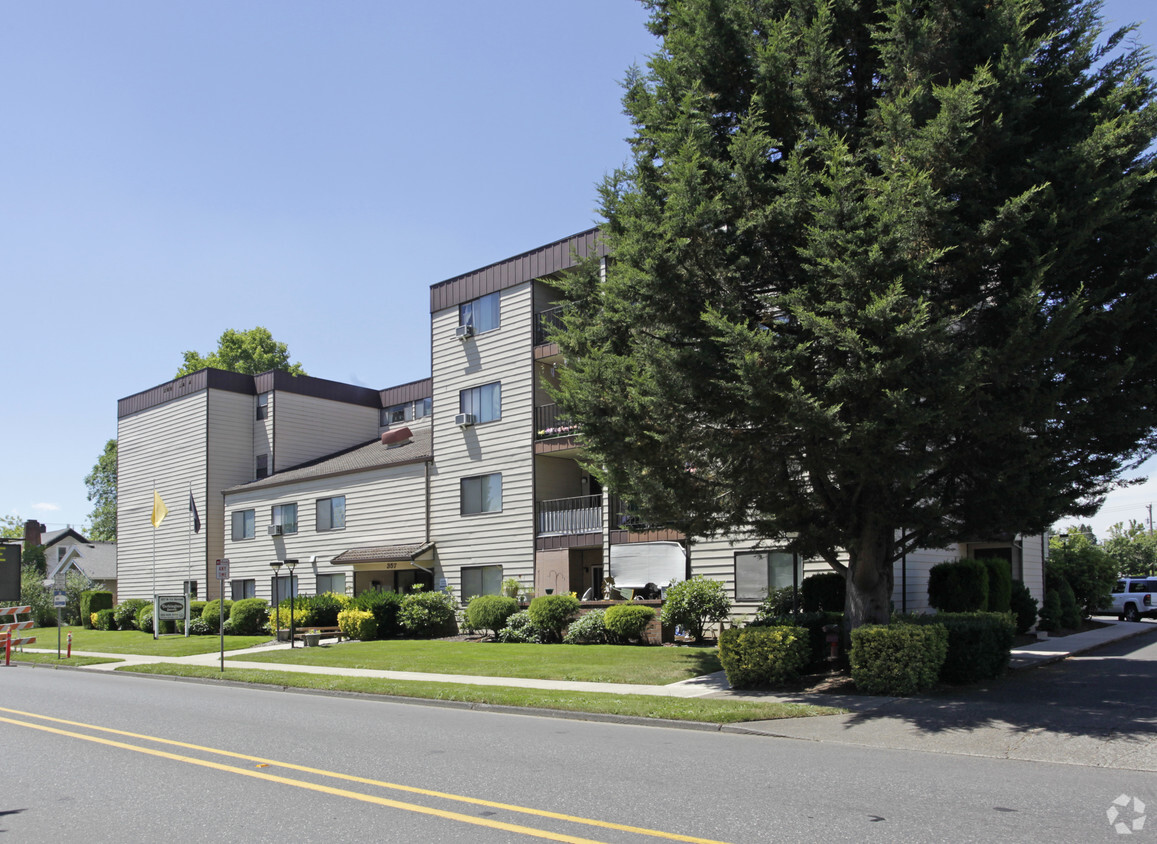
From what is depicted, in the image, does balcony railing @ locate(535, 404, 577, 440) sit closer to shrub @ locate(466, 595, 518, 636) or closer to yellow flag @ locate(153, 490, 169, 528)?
shrub @ locate(466, 595, 518, 636)

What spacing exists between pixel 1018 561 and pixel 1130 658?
923 centimetres

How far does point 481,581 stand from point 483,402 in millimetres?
6170

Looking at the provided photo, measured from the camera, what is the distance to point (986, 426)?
1243 centimetres

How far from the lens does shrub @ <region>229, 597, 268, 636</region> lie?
3344cm

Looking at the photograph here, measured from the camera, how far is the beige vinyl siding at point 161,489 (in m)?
43.8

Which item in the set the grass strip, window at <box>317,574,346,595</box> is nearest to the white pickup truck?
the grass strip

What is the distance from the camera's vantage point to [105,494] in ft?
261

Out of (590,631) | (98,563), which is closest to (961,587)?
(590,631)

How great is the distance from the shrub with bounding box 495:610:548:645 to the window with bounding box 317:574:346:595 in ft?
38.0

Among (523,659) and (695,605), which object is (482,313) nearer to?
(695,605)

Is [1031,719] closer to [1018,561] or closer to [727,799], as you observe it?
[727,799]

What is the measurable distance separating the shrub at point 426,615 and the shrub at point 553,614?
4.99 meters

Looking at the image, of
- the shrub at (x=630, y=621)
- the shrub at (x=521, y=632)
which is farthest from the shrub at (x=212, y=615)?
the shrub at (x=630, y=621)

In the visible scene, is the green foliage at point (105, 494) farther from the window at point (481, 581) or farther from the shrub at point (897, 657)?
the shrub at point (897, 657)
